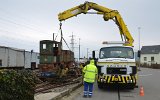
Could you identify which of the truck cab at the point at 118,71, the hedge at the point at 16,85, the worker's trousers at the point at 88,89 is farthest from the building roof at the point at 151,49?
the hedge at the point at 16,85

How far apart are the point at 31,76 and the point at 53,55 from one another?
14209 millimetres

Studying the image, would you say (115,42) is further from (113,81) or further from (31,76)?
(31,76)

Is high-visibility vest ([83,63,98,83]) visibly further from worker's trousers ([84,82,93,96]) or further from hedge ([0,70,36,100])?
hedge ([0,70,36,100])

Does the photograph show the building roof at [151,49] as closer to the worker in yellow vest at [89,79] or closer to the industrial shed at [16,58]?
the industrial shed at [16,58]

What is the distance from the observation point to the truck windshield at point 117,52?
19.0m

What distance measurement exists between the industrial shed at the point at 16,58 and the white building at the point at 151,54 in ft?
242

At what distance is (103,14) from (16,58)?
618 inches

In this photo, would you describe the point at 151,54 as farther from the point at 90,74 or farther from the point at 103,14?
the point at 90,74

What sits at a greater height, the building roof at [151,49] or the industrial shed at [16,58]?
the building roof at [151,49]

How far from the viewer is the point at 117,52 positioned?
758 inches

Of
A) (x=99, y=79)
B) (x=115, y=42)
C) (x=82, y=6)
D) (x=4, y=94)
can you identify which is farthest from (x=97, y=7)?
(x=4, y=94)

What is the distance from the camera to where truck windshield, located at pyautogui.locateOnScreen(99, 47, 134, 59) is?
1905 cm

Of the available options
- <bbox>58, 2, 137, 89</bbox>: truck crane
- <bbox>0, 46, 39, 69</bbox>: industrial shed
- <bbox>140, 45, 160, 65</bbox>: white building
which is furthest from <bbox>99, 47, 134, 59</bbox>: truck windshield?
<bbox>140, 45, 160, 65</bbox>: white building

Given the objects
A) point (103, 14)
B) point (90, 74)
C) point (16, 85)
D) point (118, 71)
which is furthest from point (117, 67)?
point (16, 85)
